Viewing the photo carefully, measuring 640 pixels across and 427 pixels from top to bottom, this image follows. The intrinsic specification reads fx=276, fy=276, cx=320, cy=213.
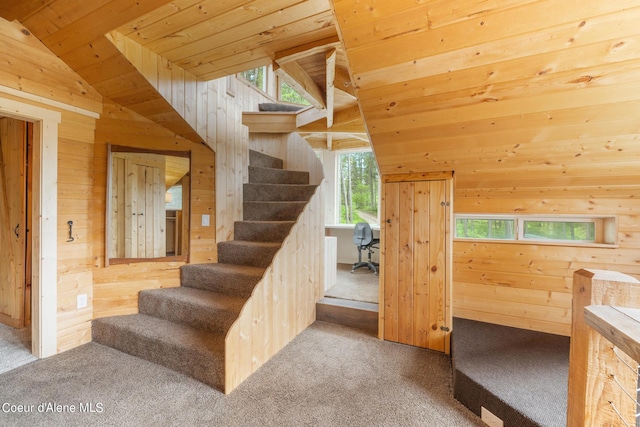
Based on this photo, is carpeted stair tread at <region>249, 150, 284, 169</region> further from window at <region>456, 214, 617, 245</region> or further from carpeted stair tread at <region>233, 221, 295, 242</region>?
window at <region>456, 214, 617, 245</region>

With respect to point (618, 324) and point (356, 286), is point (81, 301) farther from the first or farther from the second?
point (618, 324)

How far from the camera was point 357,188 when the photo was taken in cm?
547

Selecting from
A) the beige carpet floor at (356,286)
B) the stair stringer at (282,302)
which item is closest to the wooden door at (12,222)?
the stair stringer at (282,302)

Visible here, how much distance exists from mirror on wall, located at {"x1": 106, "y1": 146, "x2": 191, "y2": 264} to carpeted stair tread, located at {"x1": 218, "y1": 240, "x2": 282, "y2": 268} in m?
0.36

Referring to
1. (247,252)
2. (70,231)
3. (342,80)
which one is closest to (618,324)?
(342,80)

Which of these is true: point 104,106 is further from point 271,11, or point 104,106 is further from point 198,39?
point 271,11

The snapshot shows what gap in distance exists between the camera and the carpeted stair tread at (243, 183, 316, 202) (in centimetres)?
324

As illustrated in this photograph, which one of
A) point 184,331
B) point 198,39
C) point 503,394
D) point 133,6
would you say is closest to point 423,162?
point 503,394

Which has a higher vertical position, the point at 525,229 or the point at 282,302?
the point at 525,229

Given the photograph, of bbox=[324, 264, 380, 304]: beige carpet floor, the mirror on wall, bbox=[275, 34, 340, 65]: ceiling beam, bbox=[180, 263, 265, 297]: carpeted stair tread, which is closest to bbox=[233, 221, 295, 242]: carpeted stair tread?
bbox=[180, 263, 265, 297]: carpeted stair tread

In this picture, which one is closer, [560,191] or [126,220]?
[560,191]

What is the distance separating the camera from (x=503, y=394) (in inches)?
56.7

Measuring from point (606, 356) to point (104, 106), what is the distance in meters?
3.37

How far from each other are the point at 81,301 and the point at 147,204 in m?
0.94
